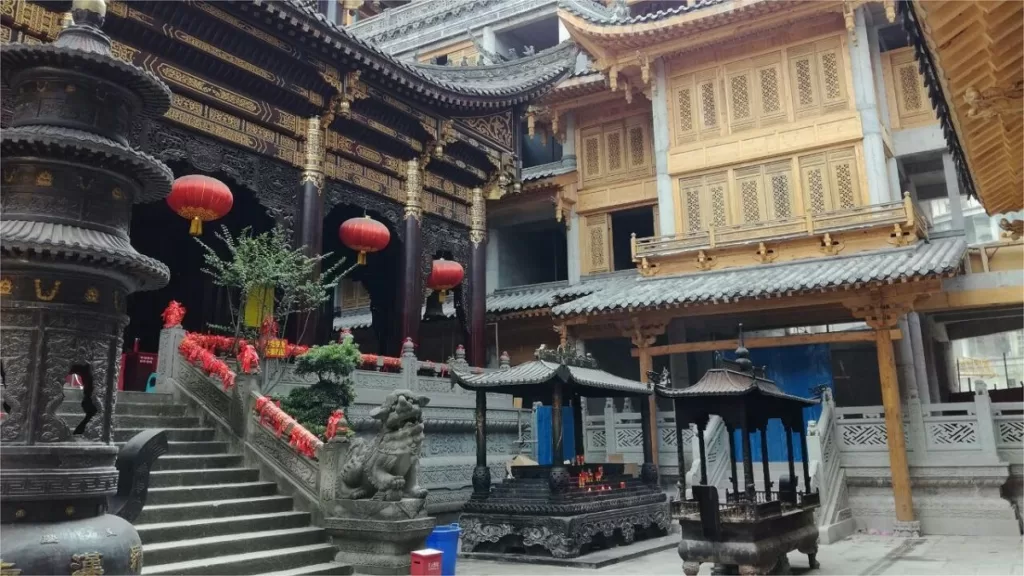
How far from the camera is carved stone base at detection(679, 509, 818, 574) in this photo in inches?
287

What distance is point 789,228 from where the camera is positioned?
14.7 metres

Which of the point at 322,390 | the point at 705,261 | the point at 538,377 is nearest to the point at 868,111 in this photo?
the point at 705,261

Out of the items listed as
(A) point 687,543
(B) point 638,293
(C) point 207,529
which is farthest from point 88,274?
(B) point 638,293

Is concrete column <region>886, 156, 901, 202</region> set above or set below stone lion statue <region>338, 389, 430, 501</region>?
above

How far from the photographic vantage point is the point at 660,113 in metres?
17.2

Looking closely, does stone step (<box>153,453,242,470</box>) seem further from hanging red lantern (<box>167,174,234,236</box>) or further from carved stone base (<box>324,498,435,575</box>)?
hanging red lantern (<box>167,174,234,236</box>)

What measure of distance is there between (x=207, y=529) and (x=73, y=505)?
3.60 m

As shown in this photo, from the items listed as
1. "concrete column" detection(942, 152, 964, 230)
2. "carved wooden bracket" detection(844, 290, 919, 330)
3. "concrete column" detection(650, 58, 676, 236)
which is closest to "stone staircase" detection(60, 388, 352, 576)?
"carved wooden bracket" detection(844, 290, 919, 330)

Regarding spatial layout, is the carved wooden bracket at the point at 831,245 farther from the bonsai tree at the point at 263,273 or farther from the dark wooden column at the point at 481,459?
the bonsai tree at the point at 263,273

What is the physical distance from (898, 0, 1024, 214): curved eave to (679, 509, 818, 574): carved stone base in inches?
158

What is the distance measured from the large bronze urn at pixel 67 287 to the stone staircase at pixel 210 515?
2.58m

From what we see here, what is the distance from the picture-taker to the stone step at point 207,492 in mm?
7102

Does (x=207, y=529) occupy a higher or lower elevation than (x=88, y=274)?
lower

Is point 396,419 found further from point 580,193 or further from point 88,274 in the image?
point 580,193
